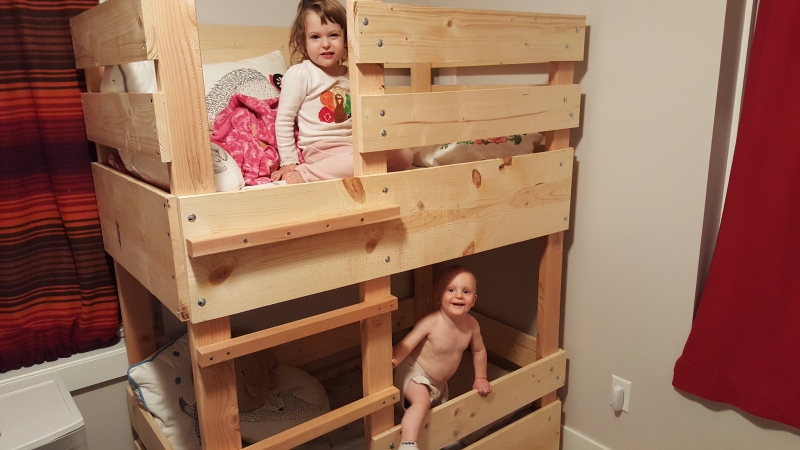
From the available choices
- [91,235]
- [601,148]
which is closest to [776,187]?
[601,148]

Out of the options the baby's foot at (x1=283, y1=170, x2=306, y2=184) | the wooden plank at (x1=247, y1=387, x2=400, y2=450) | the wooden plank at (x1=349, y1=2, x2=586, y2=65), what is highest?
the wooden plank at (x1=349, y1=2, x2=586, y2=65)

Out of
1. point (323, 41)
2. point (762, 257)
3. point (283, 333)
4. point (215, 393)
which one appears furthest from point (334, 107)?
point (762, 257)

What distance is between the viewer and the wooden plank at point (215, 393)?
3.48 feet

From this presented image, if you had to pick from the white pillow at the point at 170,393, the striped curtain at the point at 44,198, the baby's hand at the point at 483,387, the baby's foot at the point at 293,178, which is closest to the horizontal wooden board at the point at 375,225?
the baby's foot at the point at 293,178

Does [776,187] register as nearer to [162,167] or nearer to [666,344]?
[666,344]

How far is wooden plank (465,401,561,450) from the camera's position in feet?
5.31

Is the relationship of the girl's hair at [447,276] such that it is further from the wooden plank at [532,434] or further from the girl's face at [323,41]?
the girl's face at [323,41]

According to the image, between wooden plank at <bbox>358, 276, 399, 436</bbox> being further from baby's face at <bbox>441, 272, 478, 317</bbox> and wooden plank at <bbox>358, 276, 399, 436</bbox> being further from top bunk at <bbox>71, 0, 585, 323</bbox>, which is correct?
baby's face at <bbox>441, 272, 478, 317</bbox>

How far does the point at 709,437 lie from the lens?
1509 millimetres

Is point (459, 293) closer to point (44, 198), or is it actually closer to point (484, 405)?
point (484, 405)

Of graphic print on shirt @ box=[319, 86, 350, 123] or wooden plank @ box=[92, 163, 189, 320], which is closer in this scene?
wooden plank @ box=[92, 163, 189, 320]

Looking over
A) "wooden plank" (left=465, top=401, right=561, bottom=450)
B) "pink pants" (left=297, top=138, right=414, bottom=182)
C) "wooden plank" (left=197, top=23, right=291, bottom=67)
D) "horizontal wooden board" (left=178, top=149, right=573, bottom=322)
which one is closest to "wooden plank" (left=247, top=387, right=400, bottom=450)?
"horizontal wooden board" (left=178, top=149, right=573, bottom=322)

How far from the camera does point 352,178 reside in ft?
3.82

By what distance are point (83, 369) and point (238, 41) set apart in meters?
1.09
